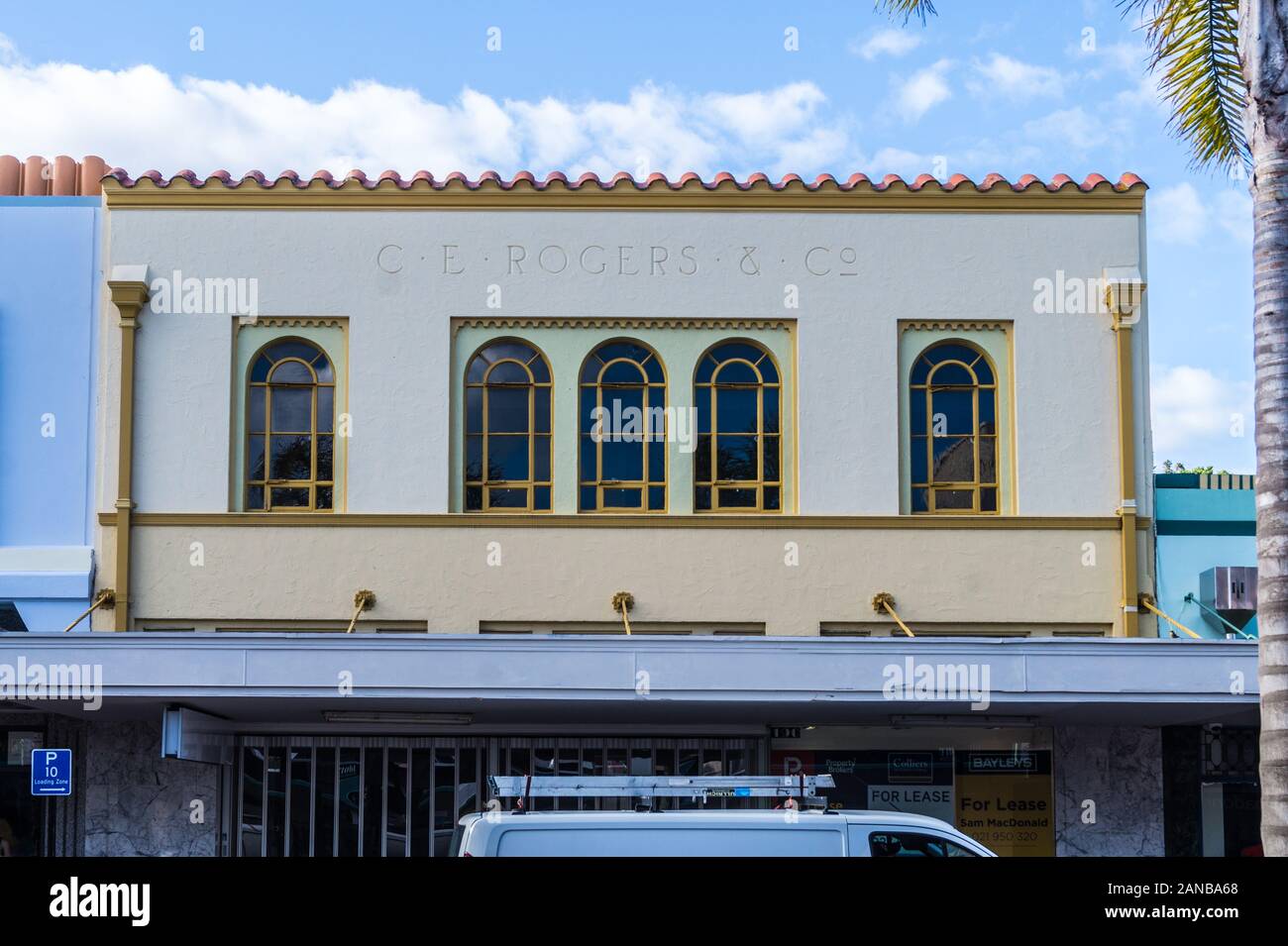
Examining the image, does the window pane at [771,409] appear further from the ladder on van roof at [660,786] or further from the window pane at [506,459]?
the ladder on van roof at [660,786]

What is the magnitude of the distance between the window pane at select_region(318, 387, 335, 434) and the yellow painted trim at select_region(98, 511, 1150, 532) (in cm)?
114

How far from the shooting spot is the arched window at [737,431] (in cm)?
1878

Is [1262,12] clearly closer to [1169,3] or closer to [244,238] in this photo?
[1169,3]

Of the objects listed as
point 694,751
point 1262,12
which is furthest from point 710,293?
point 1262,12

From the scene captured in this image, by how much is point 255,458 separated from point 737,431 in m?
5.89

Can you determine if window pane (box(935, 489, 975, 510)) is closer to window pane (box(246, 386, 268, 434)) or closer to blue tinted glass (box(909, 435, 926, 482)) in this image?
blue tinted glass (box(909, 435, 926, 482))

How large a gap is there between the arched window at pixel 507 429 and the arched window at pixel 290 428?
5.62 feet

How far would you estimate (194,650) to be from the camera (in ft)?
48.4

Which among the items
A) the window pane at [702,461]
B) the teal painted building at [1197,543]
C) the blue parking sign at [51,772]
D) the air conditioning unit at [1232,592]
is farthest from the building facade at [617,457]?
the blue parking sign at [51,772]

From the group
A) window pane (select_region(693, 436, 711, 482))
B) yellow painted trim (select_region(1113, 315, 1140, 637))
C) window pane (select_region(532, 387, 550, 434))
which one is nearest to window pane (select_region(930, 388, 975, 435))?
yellow painted trim (select_region(1113, 315, 1140, 637))

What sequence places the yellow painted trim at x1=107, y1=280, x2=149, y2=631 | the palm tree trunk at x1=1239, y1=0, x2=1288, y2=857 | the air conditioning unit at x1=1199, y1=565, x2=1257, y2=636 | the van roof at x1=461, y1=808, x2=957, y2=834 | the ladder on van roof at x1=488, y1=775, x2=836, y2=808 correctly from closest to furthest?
the palm tree trunk at x1=1239, y1=0, x2=1288, y2=857 → the van roof at x1=461, y1=808, x2=957, y2=834 → the ladder on van roof at x1=488, y1=775, x2=836, y2=808 → the yellow painted trim at x1=107, y1=280, x2=149, y2=631 → the air conditioning unit at x1=1199, y1=565, x2=1257, y2=636

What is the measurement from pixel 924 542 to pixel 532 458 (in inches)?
190

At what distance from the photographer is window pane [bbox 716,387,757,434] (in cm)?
1891
